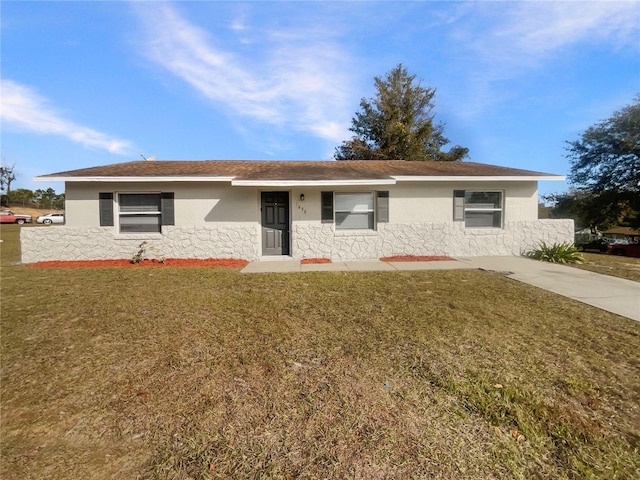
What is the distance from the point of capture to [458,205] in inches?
412

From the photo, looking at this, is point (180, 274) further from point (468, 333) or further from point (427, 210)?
point (427, 210)

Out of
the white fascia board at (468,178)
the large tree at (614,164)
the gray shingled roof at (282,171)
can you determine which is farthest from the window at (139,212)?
the large tree at (614,164)

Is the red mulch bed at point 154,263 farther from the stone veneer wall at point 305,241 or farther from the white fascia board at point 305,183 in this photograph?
the white fascia board at point 305,183

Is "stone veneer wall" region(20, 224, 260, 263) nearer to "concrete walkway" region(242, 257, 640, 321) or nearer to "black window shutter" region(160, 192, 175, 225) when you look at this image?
"black window shutter" region(160, 192, 175, 225)

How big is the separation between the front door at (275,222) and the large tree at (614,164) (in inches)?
1036

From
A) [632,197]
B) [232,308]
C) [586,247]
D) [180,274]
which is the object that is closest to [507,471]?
[232,308]

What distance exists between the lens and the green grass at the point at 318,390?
6.50 ft

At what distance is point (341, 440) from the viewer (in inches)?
84.2

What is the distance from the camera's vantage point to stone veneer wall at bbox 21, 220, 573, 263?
31.9 feet

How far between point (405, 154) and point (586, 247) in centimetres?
1883

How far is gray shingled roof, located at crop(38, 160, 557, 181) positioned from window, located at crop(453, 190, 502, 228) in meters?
0.78

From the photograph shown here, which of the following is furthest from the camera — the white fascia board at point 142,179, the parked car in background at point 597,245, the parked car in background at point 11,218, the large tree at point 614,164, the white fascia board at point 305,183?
the parked car in background at point 11,218

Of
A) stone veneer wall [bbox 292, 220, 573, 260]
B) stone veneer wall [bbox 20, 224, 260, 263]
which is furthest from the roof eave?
stone veneer wall [bbox 292, 220, 573, 260]

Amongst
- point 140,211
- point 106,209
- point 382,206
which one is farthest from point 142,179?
point 382,206
